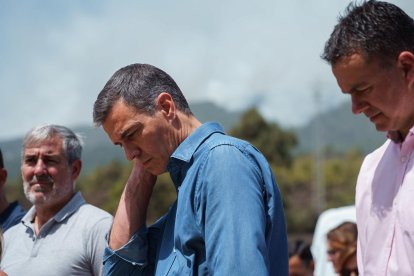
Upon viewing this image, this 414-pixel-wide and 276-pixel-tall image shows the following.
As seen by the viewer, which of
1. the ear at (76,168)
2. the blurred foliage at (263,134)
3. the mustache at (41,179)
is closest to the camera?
the mustache at (41,179)

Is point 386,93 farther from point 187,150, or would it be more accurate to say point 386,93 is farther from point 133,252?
point 133,252

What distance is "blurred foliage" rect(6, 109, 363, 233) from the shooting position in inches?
1656

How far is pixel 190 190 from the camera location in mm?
2412

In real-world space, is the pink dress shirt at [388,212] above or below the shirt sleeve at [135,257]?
above

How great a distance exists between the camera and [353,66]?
231cm

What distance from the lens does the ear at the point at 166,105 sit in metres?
2.57

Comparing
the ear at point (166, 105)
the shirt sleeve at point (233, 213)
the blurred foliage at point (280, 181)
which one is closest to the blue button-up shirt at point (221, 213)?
the shirt sleeve at point (233, 213)

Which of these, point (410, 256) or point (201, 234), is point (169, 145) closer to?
point (201, 234)

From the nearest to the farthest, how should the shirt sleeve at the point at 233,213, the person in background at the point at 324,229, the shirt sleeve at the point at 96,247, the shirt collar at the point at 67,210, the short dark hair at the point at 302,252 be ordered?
the shirt sleeve at the point at 233,213, the shirt sleeve at the point at 96,247, the shirt collar at the point at 67,210, the short dark hair at the point at 302,252, the person in background at the point at 324,229

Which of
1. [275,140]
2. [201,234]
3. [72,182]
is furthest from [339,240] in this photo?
[275,140]

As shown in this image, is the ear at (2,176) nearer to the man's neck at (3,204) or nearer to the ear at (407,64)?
the man's neck at (3,204)

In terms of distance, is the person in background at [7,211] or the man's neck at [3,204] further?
the man's neck at [3,204]

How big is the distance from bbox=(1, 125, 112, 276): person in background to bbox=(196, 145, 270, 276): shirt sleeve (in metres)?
1.59

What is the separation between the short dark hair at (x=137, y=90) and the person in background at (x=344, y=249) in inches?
129
